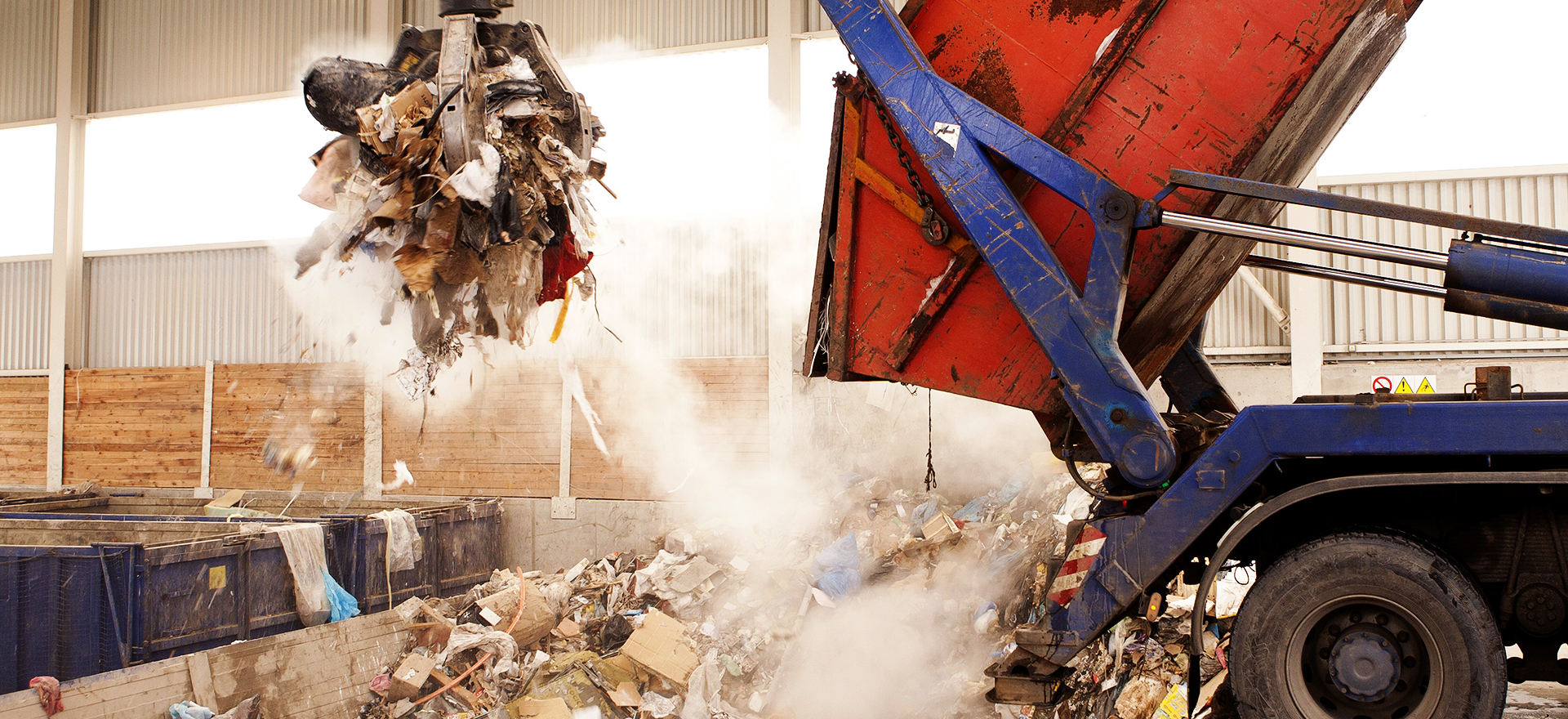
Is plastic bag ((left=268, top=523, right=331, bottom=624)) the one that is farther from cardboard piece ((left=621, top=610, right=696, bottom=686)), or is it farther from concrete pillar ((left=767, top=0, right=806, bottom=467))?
concrete pillar ((left=767, top=0, right=806, bottom=467))

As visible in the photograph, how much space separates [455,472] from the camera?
10375mm

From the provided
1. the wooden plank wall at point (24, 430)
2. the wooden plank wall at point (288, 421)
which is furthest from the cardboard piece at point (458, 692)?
the wooden plank wall at point (24, 430)

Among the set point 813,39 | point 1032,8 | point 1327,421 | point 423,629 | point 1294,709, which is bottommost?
point 423,629

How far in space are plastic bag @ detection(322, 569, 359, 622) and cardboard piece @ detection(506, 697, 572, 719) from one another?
69.0 inches

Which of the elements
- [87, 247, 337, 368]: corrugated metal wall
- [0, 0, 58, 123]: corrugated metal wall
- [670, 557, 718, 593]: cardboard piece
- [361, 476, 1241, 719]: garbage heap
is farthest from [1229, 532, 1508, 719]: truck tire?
[0, 0, 58, 123]: corrugated metal wall

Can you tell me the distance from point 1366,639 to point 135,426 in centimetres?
1386

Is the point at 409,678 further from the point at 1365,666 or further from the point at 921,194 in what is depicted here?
the point at 1365,666

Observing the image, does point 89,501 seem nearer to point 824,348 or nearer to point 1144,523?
point 824,348

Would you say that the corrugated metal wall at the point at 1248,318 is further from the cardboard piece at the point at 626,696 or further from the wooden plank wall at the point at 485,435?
the wooden plank wall at the point at 485,435

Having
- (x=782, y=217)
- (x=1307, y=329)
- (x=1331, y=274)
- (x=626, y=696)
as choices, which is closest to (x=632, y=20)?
(x=782, y=217)

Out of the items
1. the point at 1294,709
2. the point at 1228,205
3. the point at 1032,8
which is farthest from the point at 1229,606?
the point at 1032,8

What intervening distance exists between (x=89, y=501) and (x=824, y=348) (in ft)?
37.5

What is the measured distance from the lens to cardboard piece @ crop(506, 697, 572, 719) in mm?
6012

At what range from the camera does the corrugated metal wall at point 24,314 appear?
12359mm
